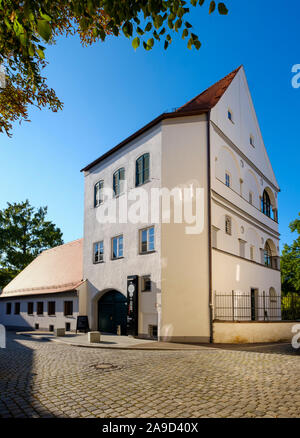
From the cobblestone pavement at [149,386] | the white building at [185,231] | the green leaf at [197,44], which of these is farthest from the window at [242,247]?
the green leaf at [197,44]

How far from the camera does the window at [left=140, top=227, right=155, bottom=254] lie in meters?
19.7

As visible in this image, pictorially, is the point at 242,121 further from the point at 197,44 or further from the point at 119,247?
the point at 197,44

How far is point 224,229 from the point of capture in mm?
20891

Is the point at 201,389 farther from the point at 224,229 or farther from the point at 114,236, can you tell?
the point at 114,236

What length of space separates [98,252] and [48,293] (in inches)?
261

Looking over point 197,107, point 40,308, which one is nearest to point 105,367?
point 197,107

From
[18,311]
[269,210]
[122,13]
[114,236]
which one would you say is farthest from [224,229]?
[18,311]

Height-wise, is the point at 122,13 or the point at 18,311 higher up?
the point at 122,13

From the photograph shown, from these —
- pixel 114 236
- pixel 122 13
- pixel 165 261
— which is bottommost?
pixel 165 261

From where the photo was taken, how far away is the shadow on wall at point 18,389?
5.88m

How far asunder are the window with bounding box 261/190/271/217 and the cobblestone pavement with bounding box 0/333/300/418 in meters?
17.8

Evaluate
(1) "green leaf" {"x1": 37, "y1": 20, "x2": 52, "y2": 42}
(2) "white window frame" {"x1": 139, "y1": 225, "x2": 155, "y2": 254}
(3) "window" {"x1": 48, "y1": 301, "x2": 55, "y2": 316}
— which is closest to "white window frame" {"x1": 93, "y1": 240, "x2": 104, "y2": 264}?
(2) "white window frame" {"x1": 139, "y1": 225, "x2": 155, "y2": 254}
